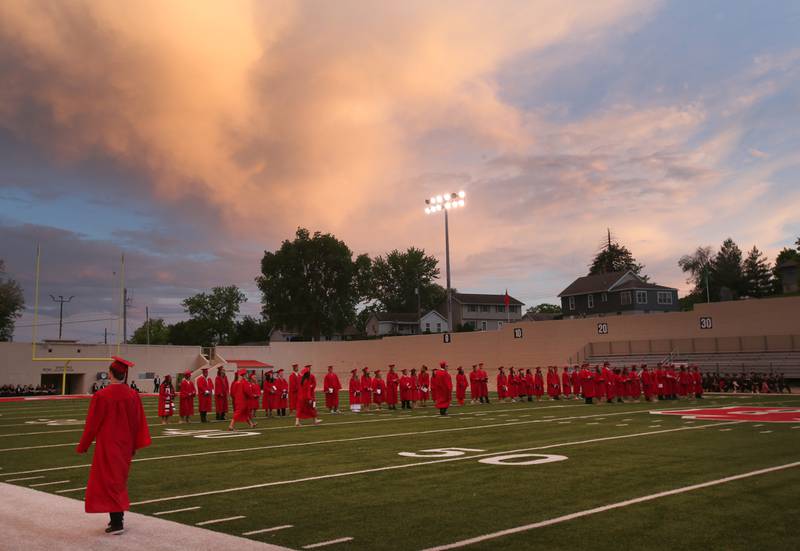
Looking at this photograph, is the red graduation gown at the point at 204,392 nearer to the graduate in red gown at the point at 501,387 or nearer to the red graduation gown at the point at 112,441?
the graduate in red gown at the point at 501,387

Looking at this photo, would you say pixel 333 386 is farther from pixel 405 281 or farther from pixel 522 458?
pixel 405 281

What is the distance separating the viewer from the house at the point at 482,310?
305 ft

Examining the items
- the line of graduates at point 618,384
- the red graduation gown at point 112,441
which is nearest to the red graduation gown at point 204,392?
the line of graduates at point 618,384

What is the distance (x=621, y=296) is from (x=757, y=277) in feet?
94.2

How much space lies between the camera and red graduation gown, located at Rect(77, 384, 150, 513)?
21.7ft

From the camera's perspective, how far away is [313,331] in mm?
81688

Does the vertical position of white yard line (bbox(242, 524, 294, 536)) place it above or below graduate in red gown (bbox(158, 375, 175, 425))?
below

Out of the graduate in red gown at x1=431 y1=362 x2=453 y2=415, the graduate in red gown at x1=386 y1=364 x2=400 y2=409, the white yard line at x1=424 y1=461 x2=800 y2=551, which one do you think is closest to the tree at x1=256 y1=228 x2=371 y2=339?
the graduate in red gown at x1=386 y1=364 x2=400 y2=409

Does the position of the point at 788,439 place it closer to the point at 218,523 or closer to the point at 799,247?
the point at 218,523

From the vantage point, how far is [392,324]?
98438 millimetres

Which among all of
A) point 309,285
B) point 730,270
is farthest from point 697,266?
point 309,285

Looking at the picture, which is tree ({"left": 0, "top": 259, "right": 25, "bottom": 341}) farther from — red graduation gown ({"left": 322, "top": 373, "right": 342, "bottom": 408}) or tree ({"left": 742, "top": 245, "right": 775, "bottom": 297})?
tree ({"left": 742, "top": 245, "right": 775, "bottom": 297})

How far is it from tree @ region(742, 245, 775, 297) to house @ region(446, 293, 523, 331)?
96.3ft

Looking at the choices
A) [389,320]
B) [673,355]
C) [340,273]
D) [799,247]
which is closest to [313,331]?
[340,273]
